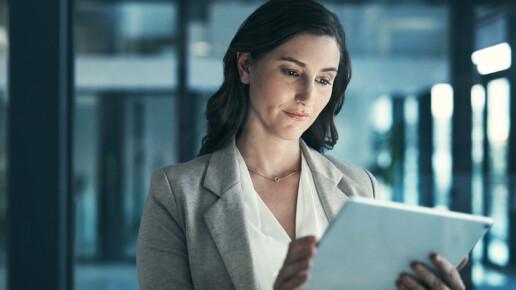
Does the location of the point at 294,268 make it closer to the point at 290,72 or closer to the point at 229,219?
the point at 229,219

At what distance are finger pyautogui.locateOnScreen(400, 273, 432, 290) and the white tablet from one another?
0.01 meters

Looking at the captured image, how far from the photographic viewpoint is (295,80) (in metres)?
1.34

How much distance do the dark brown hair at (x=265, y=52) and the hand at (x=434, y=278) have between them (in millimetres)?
548

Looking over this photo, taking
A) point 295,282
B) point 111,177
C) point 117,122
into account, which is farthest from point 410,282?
point 111,177

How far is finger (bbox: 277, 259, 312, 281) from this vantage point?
103 centimetres

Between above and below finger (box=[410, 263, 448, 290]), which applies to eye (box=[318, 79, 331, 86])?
above

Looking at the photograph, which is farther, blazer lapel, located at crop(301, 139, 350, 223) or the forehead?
blazer lapel, located at crop(301, 139, 350, 223)

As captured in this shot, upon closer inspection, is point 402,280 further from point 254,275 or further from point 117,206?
point 117,206

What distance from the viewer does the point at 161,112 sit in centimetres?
488

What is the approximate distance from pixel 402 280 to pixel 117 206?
457 centimetres

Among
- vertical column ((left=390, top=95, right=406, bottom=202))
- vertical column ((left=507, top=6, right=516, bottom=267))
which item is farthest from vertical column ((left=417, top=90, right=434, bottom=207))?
vertical column ((left=507, top=6, right=516, bottom=267))

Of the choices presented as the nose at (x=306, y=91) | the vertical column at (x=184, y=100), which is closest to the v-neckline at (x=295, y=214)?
the nose at (x=306, y=91)

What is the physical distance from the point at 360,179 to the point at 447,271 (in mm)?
471

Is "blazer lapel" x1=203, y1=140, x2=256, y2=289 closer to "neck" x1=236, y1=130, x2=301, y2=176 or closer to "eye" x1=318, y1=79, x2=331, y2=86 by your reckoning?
"neck" x1=236, y1=130, x2=301, y2=176
